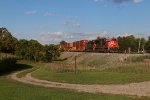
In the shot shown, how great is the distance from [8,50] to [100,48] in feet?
73.9

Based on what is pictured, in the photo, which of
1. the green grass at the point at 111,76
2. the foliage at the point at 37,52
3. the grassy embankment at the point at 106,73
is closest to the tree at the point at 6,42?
the foliage at the point at 37,52

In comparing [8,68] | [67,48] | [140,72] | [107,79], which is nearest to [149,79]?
[107,79]

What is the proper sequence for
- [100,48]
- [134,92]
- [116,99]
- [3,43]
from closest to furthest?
[116,99], [134,92], [100,48], [3,43]

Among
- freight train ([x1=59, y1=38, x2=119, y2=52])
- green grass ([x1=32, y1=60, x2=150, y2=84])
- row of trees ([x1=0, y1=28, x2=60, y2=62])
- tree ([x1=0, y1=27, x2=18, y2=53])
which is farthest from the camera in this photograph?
tree ([x1=0, y1=27, x2=18, y2=53])

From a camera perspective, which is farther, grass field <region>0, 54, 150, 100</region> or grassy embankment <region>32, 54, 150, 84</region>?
grassy embankment <region>32, 54, 150, 84</region>

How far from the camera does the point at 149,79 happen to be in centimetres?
3069

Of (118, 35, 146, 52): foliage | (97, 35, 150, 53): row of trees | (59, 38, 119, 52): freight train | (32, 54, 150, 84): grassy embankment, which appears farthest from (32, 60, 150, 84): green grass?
(118, 35, 146, 52): foliage

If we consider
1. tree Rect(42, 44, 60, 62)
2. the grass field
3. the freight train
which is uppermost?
the freight train

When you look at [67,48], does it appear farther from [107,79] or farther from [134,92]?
[134,92]

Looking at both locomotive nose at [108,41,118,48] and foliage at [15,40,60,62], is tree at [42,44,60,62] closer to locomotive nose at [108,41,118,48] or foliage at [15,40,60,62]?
foliage at [15,40,60,62]

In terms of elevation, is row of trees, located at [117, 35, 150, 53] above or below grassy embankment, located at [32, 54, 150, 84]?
above

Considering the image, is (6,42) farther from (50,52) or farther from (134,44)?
(134,44)

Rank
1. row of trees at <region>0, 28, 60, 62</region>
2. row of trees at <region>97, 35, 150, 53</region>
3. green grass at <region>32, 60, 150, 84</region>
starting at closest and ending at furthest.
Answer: green grass at <region>32, 60, 150, 84</region> < row of trees at <region>0, 28, 60, 62</region> < row of trees at <region>97, 35, 150, 53</region>

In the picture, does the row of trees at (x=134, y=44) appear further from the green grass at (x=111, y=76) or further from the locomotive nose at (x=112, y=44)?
the green grass at (x=111, y=76)
